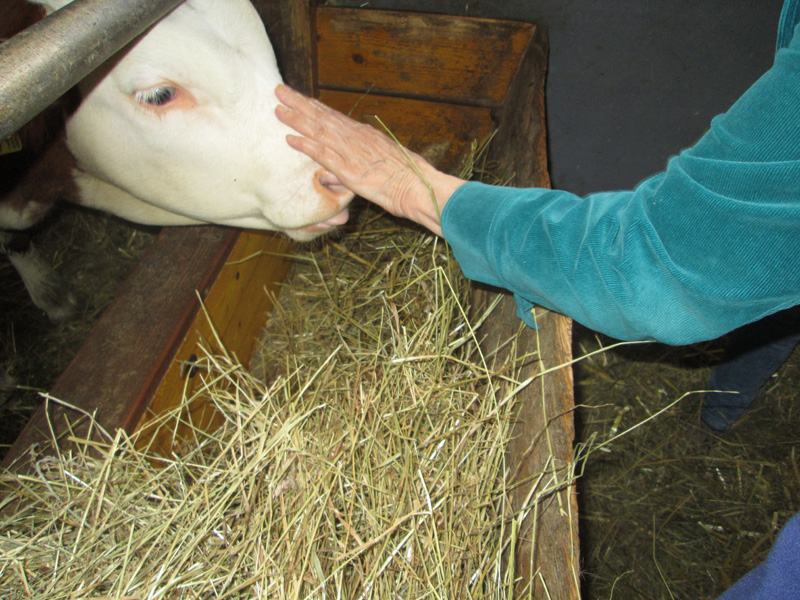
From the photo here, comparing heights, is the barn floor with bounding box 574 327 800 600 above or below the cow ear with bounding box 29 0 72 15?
below

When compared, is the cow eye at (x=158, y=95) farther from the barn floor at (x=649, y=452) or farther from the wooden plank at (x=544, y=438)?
the barn floor at (x=649, y=452)

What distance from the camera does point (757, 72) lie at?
2.37 m

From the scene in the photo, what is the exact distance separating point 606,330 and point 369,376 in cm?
78

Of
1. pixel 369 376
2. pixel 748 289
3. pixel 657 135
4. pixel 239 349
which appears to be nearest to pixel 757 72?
pixel 657 135

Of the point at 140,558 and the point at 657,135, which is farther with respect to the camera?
the point at 657,135

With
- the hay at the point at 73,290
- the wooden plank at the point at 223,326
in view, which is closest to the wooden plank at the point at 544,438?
the wooden plank at the point at 223,326

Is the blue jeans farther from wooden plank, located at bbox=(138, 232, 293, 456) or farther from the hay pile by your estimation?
wooden plank, located at bbox=(138, 232, 293, 456)

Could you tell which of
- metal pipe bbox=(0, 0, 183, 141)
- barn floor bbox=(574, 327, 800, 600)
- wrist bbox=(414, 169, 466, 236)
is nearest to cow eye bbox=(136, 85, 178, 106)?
metal pipe bbox=(0, 0, 183, 141)

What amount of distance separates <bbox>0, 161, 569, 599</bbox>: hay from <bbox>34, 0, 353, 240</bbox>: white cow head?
1.87ft

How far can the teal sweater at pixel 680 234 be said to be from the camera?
796mm

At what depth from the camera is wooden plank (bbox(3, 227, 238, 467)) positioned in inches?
55.2

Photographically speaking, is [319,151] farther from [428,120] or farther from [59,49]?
[428,120]

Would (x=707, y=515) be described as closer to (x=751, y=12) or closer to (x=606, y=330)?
(x=606, y=330)

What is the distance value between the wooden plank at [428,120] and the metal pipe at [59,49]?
1.47m
